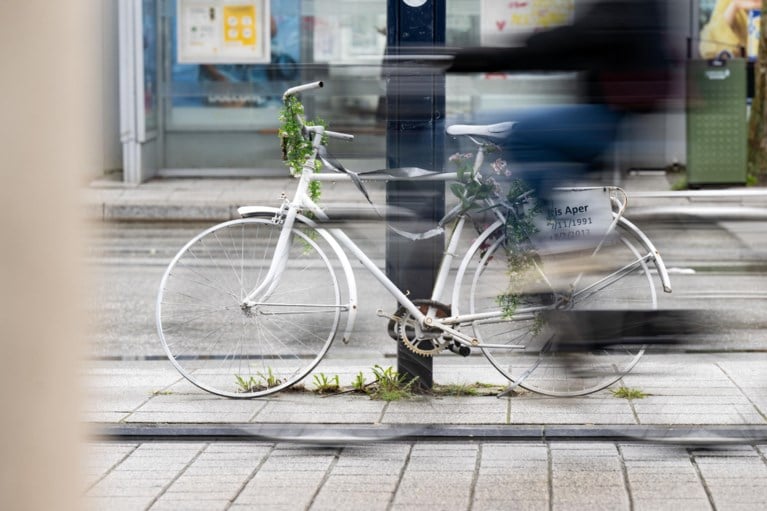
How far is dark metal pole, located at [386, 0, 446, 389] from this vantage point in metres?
3.95

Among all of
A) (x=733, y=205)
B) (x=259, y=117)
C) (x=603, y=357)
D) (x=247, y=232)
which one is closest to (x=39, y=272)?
(x=603, y=357)

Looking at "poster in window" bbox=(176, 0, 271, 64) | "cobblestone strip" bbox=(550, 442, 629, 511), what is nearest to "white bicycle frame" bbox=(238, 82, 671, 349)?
"cobblestone strip" bbox=(550, 442, 629, 511)

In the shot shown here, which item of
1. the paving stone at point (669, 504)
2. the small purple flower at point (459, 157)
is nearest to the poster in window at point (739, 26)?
the small purple flower at point (459, 157)

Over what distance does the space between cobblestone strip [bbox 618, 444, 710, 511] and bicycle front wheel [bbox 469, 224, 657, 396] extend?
10.6 inches

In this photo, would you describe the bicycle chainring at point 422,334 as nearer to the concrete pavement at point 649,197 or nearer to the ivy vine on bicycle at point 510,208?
the ivy vine on bicycle at point 510,208

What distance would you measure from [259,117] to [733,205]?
1123cm

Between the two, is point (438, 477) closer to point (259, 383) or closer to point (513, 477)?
point (513, 477)

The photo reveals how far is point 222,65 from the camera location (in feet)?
50.1

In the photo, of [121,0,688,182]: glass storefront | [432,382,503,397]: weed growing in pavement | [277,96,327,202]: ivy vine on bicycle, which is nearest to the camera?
[277,96,327,202]: ivy vine on bicycle

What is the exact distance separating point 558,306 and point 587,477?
1.75ft

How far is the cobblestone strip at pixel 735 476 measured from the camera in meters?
3.61

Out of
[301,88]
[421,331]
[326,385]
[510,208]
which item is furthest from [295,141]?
[510,208]

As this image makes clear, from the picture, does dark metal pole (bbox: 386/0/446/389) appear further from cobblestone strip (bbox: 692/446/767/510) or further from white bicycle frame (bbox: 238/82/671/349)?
cobblestone strip (bbox: 692/446/767/510)

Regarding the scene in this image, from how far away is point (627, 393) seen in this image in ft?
16.3
